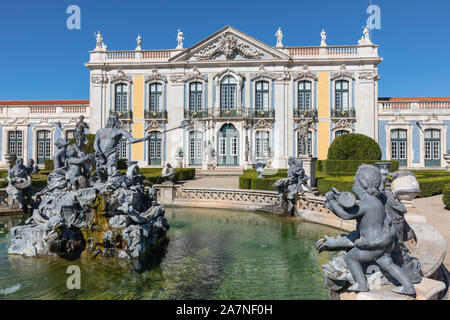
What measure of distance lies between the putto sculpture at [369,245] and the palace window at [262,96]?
23327 mm

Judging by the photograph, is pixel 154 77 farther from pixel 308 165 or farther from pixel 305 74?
pixel 308 165

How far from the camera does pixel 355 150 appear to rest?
1866 centimetres

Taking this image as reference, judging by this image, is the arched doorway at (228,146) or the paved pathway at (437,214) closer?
the paved pathway at (437,214)

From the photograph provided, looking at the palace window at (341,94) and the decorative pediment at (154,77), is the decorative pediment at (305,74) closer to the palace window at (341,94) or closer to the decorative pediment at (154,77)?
the palace window at (341,94)

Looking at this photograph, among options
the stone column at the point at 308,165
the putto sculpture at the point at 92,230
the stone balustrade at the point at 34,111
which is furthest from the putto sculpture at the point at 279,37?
the putto sculpture at the point at 92,230

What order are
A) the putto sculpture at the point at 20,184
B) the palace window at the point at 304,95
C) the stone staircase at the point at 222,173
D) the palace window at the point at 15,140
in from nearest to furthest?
the putto sculpture at the point at 20,184 → the stone staircase at the point at 222,173 → the palace window at the point at 304,95 → the palace window at the point at 15,140

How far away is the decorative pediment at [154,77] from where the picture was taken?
25656 millimetres

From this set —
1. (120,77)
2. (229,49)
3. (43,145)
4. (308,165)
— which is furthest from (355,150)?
(43,145)

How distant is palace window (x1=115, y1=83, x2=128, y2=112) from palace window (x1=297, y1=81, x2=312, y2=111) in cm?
1382

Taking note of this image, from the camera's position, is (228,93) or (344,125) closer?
(344,125)

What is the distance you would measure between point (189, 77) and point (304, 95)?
29.9 ft

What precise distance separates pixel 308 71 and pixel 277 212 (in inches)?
744

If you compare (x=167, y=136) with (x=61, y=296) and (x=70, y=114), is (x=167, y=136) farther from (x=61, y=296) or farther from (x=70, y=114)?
(x=61, y=296)

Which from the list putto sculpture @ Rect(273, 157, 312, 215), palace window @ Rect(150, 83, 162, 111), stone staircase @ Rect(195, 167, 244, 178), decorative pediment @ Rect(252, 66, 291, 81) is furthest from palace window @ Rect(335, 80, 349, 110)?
putto sculpture @ Rect(273, 157, 312, 215)
